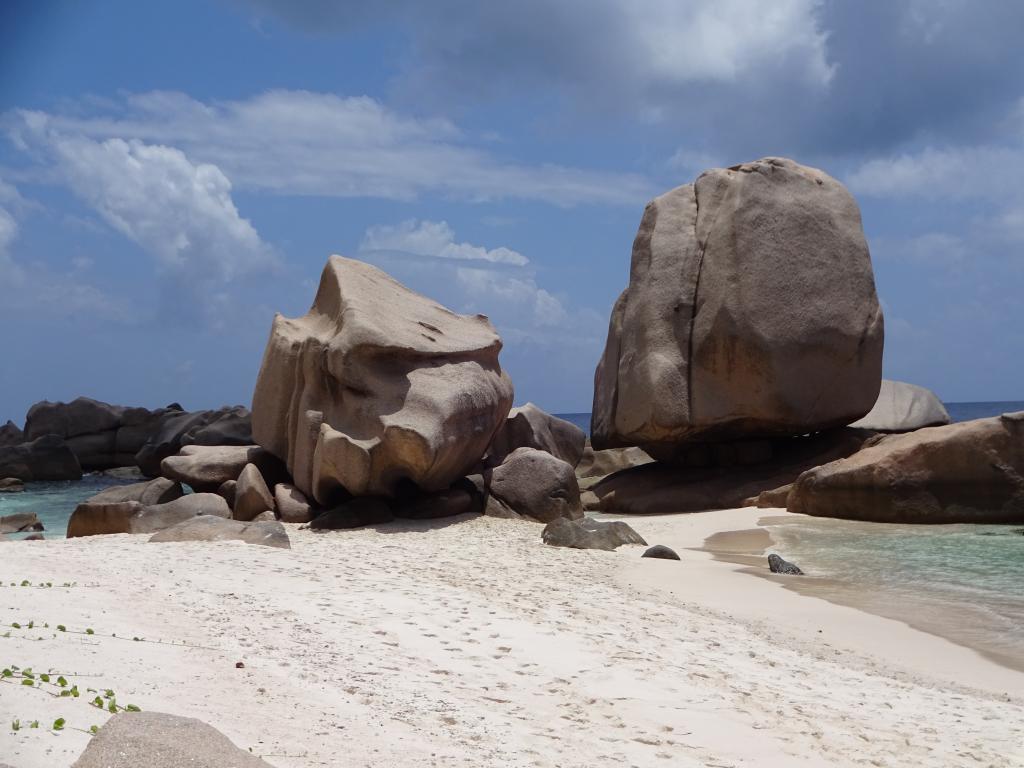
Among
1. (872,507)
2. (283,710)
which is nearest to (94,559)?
(283,710)

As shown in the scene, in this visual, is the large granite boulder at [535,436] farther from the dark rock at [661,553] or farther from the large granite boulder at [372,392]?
the dark rock at [661,553]

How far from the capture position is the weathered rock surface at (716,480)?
58.2 feet

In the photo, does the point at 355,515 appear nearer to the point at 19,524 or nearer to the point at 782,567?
the point at 782,567

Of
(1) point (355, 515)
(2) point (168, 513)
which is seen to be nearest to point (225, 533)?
(2) point (168, 513)

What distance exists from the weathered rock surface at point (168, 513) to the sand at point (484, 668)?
3707 mm

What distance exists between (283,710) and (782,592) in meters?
6.03

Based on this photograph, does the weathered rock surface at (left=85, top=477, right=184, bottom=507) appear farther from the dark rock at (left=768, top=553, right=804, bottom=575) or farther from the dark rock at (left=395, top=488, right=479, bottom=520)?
the dark rock at (left=768, top=553, right=804, bottom=575)

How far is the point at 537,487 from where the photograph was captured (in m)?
15.2

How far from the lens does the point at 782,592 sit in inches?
377

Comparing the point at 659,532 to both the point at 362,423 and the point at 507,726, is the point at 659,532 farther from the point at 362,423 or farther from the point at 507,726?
the point at 507,726

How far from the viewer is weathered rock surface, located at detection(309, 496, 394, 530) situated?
13.9 meters

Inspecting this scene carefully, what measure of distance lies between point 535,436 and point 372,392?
5.40m

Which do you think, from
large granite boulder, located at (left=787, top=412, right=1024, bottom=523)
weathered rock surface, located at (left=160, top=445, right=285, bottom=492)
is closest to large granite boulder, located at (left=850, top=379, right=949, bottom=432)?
large granite boulder, located at (left=787, top=412, right=1024, bottom=523)

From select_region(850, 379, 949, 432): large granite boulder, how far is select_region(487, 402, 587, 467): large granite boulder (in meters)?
5.55
